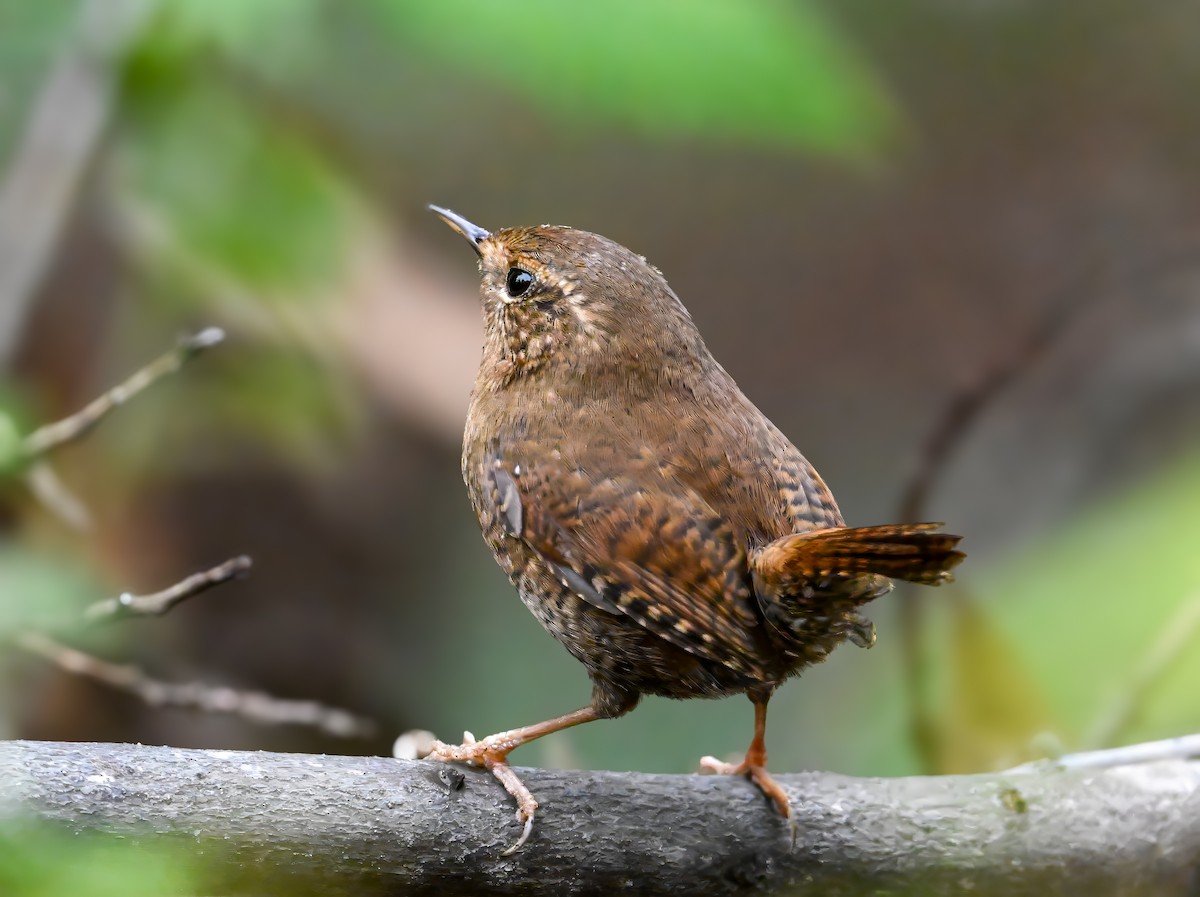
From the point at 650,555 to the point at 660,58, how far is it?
109 cm

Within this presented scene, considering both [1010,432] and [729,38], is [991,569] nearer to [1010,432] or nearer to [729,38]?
[1010,432]

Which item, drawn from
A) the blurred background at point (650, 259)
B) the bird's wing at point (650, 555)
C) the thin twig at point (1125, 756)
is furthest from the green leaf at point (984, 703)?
the bird's wing at point (650, 555)

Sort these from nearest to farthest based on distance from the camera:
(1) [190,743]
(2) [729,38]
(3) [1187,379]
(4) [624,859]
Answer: (4) [624,859], (2) [729,38], (1) [190,743], (3) [1187,379]

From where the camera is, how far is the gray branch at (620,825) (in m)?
1.57

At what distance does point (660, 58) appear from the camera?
235 cm

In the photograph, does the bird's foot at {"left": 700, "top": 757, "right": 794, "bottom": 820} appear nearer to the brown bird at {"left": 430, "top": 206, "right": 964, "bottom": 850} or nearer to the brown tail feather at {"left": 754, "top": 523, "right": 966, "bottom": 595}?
the brown bird at {"left": 430, "top": 206, "right": 964, "bottom": 850}

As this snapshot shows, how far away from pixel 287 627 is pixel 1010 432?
9.02ft

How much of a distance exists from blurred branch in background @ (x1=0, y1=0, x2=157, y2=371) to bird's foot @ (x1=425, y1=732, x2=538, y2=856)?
1700 mm

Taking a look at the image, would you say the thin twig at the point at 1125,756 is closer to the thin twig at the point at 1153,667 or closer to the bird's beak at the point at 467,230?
the thin twig at the point at 1153,667

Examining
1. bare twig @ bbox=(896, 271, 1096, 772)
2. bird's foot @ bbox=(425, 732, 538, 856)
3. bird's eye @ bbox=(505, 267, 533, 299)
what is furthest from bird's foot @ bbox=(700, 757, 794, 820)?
bare twig @ bbox=(896, 271, 1096, 772)

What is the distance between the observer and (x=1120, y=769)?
7.73ft

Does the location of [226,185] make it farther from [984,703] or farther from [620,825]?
[984,703]

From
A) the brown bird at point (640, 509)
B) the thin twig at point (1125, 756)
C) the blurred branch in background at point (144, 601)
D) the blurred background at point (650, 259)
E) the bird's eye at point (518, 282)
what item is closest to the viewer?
the blurred branch in background at point (144, 601)

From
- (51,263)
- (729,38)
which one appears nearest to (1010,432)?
(729,38)
